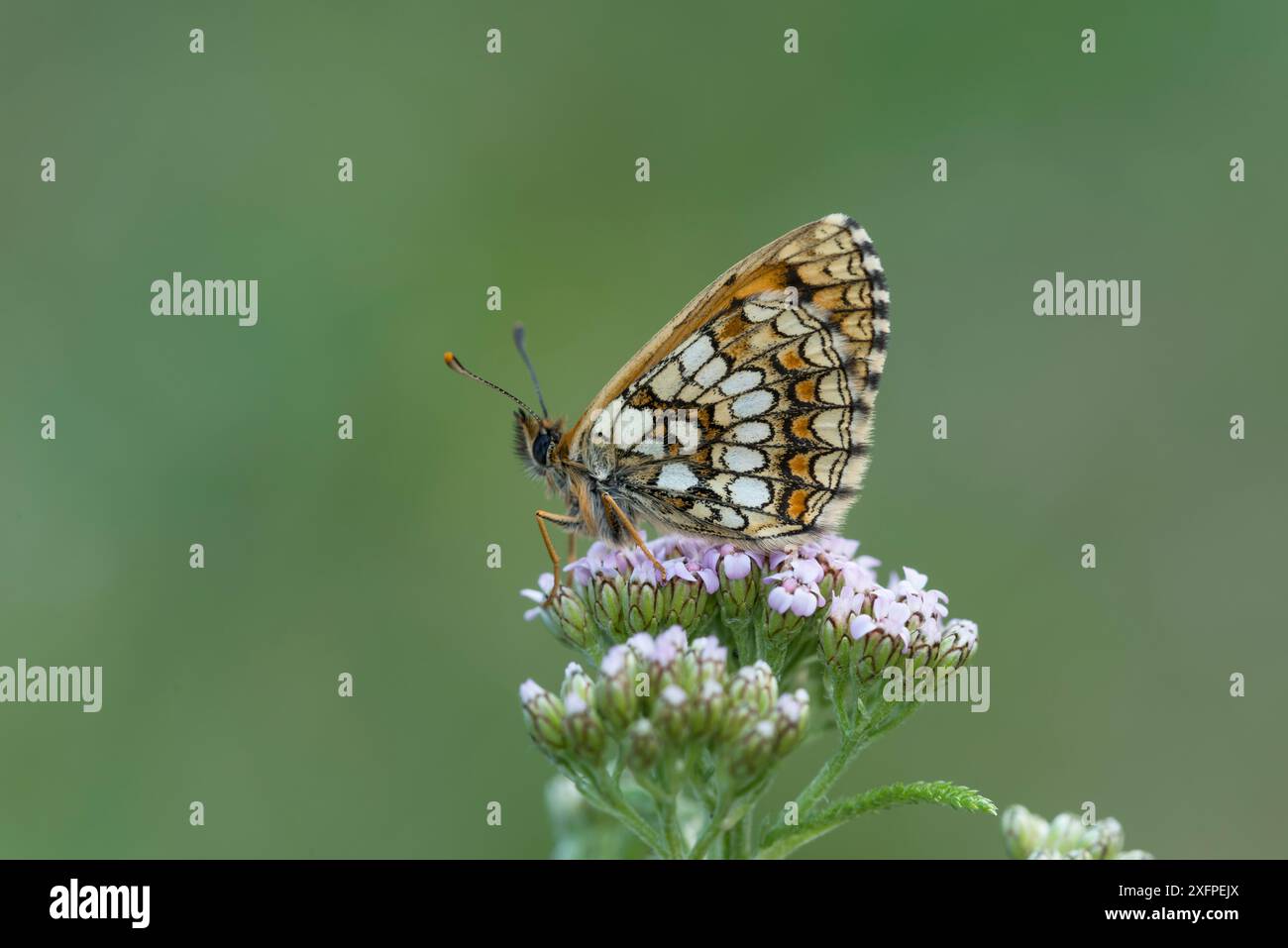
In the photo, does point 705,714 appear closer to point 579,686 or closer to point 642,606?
point 579,686

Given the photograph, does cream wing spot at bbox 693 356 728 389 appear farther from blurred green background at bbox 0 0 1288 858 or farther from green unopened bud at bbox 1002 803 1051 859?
blurred green background at bbox 0 0 1288 858

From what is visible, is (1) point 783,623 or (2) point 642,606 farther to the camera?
(2) point 642,606

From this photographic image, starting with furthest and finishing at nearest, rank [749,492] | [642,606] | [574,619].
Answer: [749,492] → [574,619] → [642,606]

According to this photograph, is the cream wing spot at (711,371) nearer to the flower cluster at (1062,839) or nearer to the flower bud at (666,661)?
the flower bud at (666,661)

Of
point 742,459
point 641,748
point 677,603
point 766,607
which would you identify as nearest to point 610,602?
point 677,603

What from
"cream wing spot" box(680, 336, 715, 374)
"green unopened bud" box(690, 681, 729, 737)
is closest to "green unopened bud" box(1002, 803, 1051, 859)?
"green unopened bud" box(690, 681, 729, 737)

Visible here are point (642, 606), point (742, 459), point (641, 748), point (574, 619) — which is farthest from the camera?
point (742, 459)

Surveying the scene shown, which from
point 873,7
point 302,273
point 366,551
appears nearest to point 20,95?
point 302,273

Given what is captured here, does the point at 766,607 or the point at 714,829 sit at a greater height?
the point at 766,607
